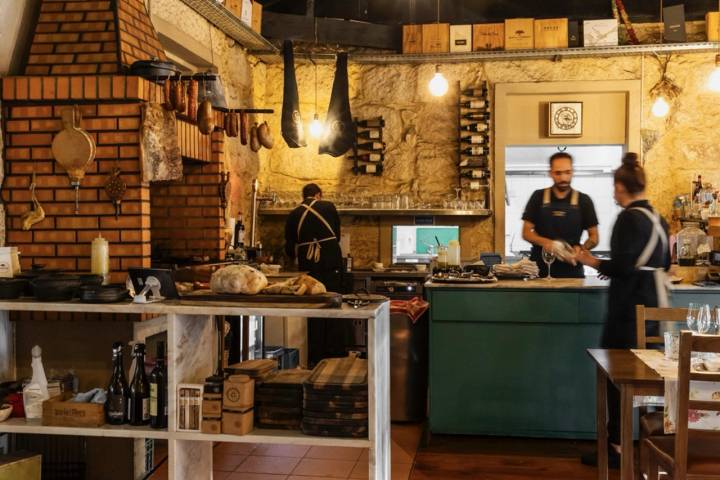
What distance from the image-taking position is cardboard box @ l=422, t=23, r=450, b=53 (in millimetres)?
7473

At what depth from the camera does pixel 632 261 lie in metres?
3.91

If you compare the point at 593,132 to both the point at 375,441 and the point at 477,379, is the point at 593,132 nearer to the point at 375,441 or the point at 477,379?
the point at 477,379

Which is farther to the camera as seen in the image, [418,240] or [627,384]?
[418,240]

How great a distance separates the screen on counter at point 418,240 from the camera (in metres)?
7.65

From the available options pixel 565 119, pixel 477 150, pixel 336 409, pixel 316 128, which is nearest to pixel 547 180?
pixel 565 119

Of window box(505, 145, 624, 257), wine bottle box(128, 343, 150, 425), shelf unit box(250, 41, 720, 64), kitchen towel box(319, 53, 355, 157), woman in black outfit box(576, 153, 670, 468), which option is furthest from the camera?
window box(505, 145, 624, 257)

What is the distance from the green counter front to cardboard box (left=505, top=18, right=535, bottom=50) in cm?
340

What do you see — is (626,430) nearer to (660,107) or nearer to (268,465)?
(268,465)

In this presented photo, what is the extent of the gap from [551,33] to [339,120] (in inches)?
87.4

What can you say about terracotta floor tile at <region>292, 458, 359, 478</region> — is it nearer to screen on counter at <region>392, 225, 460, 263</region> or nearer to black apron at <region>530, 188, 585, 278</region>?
black apron at <region>530, 188, 585, 278</region>

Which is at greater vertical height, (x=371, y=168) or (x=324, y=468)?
(x=371, y=168)

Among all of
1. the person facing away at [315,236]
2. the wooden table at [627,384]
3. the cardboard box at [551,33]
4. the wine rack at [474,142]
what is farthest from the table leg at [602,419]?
the cardboard box at [551,33]

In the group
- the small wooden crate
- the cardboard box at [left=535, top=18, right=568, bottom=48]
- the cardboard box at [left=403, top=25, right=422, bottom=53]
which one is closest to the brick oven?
the small wooden crate

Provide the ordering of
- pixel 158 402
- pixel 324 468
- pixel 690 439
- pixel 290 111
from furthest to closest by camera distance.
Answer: pixel 290 111 → pixel 324 468 → pixel 158 402 → pixel 690 439
